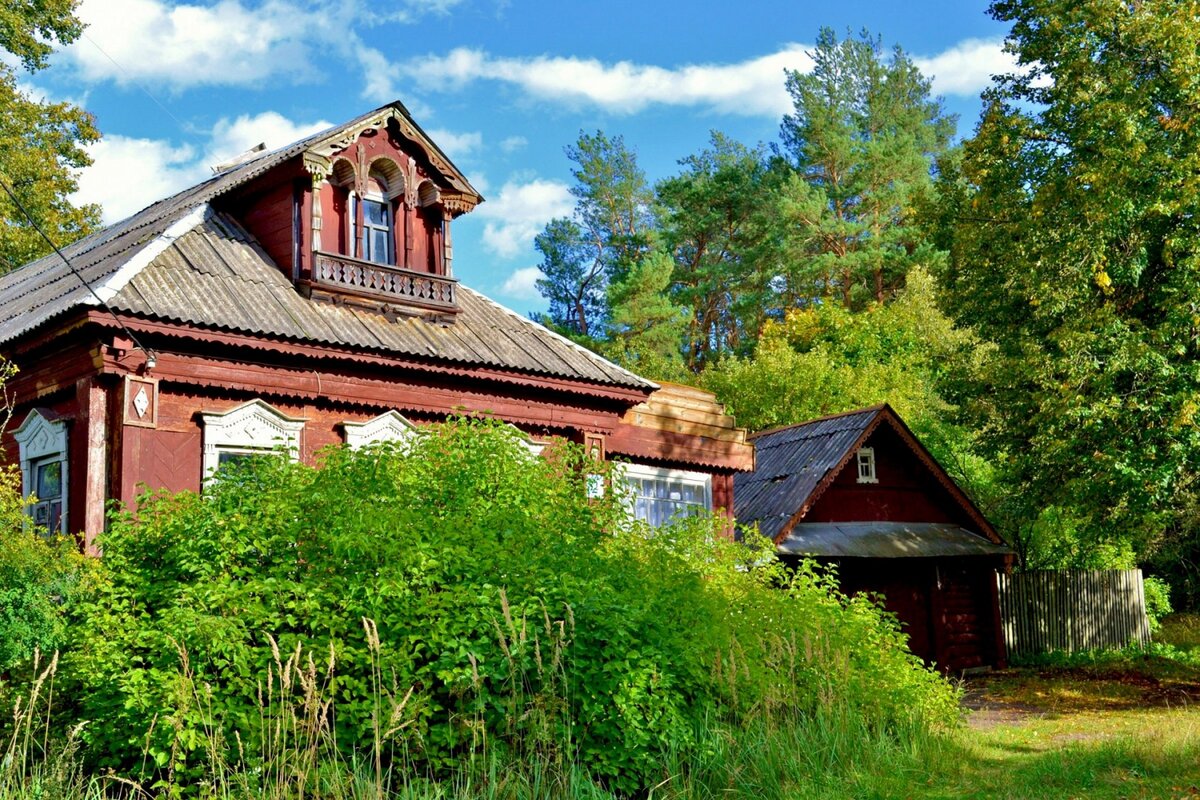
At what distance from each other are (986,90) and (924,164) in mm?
27720

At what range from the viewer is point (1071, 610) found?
26.7 m

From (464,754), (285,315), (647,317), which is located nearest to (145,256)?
(285,315)

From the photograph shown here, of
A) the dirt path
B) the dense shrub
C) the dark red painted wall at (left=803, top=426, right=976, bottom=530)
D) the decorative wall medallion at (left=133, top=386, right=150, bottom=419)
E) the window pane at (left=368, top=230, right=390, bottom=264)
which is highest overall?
the window pane at (left=368, top=230, right=390, bottom=264)

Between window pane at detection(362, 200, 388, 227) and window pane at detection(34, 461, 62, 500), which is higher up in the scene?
window pane at detection(362, 200, 388, 227)

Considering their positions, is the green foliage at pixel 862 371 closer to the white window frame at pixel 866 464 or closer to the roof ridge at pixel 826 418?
the roof ridge at pixel 826 418

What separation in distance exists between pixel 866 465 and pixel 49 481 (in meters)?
15.7

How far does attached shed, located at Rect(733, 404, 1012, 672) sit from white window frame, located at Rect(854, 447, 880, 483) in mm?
21

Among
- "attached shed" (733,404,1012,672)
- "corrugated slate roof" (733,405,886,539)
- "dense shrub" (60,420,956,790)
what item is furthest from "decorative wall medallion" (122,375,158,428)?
"attached shed" (733,404,1012,672)

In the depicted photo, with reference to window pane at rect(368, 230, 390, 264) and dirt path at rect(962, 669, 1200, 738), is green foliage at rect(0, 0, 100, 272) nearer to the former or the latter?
window pane at rect(368, 230, 390, 264)

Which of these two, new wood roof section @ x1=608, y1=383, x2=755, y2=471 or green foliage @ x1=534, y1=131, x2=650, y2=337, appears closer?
new wood roof section @ x1=608, y1=383, x2=755, y2=471

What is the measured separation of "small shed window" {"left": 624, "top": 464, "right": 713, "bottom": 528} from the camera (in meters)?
18.2

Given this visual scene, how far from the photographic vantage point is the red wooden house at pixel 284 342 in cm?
1238

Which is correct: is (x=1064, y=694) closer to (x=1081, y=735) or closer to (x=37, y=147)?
(x=1081, y=735)

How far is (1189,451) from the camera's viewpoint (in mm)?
15570
